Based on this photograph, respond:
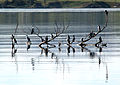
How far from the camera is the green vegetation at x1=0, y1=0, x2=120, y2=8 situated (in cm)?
15262

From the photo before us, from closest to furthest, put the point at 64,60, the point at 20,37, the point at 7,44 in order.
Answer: the point at 64,60, the point at 7,44, the point at 20,37

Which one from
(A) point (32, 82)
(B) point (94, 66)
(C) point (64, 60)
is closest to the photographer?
(A) point (32, 82)

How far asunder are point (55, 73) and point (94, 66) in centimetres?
239

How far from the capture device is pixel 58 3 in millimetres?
160125

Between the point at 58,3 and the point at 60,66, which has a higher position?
the point at 60,66

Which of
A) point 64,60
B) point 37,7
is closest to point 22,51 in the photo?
point 64,60

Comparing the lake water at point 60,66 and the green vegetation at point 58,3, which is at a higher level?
the lake water at point 60,66

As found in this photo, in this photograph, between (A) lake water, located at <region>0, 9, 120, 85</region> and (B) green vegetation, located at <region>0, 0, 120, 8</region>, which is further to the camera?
(B) green vegetation, located at <region>0, 0, 120, 8</region>

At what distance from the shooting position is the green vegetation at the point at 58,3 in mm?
152625

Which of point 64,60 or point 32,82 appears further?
point 64,60

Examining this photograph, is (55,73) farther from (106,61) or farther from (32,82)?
(106,61)

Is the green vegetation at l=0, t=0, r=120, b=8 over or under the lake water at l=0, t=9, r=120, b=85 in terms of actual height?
under

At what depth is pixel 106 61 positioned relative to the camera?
101 ft

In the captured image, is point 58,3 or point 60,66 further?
point 58,3
